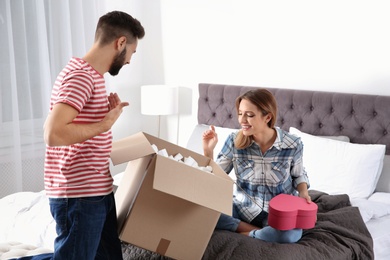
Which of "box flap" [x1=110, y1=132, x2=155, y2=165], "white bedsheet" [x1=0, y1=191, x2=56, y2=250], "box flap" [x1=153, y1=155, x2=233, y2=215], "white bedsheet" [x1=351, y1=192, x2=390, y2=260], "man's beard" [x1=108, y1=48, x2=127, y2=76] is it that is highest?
"man's beard" [x1=108, y1=48, x2=127, y2=76]

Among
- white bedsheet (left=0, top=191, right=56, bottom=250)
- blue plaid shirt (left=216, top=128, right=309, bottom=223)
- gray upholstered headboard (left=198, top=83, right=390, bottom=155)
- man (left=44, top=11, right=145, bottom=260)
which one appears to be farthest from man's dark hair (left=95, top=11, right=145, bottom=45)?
gray upholstered headboard (left=198, top=83, right=390, bottom=155)

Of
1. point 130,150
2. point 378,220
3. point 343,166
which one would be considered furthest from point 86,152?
point 343,166

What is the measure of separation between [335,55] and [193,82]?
1217 mm

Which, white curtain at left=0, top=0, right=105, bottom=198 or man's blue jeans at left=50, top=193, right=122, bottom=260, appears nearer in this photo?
man's blue jeans at left=50, top=193, right=122, bottom=260

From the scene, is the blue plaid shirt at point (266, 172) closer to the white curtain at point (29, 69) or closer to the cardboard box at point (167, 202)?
the cardboard box at point (167, 202)

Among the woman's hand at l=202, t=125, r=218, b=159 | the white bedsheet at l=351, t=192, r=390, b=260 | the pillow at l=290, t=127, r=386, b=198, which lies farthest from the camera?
the pillow at l=290, t=127, r=386, b=198

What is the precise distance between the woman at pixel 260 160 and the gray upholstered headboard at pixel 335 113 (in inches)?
35.7

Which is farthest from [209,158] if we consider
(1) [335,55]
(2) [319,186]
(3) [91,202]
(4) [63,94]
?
(1) [335,55]

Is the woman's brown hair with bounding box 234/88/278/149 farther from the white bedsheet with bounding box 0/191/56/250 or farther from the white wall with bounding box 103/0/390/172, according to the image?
the white wall with bounding box 103/0/390/172

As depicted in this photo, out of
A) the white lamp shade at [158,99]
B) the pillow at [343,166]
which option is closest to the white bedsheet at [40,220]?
the pillow at [343,166]

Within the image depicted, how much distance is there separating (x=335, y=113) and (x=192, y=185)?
179cm

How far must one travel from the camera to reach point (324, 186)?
308 centimetres

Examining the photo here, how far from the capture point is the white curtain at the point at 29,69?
3424mm

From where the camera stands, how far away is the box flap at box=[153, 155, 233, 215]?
1.74 metres
